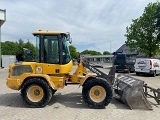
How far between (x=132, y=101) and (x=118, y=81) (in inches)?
66.9

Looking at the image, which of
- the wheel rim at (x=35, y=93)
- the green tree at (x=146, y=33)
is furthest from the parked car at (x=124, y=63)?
the wheel rim at (x=35, y=93)

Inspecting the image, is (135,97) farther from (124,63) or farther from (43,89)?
(124,63)

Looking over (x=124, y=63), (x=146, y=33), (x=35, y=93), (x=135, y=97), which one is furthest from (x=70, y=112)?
(x=146, y=33)

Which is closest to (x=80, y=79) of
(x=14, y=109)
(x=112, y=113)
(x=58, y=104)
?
(x=58, y=104)

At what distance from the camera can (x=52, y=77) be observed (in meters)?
8.45

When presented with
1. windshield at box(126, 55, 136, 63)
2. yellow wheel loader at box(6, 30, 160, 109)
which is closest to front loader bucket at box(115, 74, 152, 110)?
yellow wheel loader at box(6, 30, 160, 109)

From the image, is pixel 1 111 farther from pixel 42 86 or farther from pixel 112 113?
pixel 112 113

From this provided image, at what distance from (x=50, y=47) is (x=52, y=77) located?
3.58 ft

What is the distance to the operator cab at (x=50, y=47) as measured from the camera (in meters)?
8.40

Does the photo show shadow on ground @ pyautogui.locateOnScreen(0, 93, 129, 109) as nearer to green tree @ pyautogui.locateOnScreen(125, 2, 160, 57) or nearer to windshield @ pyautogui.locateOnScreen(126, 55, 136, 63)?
windshield @ pyautogui.locateOnScreen(126, 55, 136, 63)

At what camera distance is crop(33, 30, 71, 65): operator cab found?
8.40 m

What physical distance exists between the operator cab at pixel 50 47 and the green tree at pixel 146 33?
29.5 metres

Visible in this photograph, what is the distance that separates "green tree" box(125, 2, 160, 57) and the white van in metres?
15.0

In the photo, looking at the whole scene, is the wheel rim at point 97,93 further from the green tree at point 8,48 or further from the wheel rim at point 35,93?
the green tree at point 8,48
